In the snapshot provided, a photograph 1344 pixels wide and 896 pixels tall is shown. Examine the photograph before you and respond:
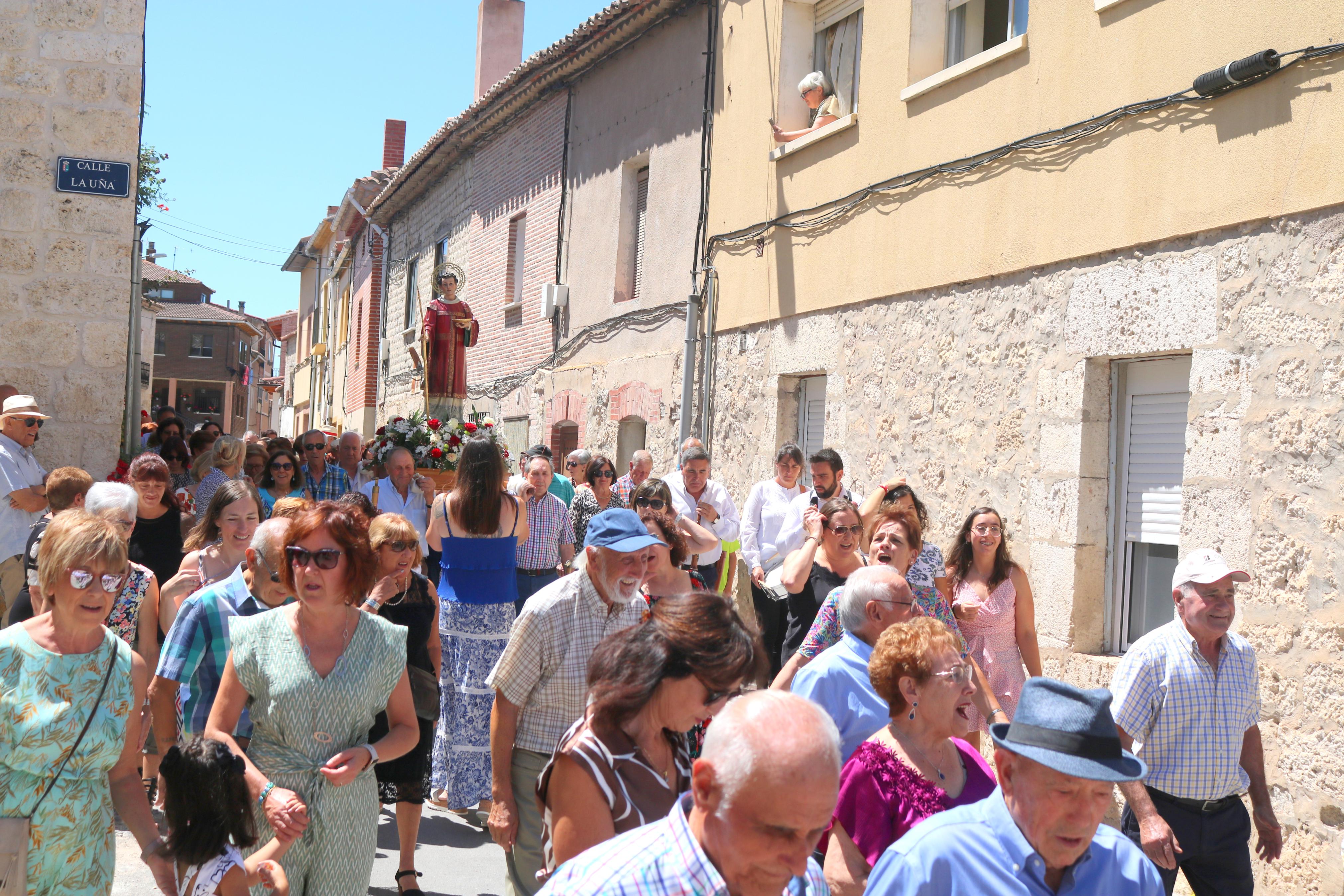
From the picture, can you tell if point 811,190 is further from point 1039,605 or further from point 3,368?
point 3,368

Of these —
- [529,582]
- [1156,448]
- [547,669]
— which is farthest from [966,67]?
[547,669]

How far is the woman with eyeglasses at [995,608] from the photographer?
5.65 meters

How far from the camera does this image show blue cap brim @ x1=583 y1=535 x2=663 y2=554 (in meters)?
3.66

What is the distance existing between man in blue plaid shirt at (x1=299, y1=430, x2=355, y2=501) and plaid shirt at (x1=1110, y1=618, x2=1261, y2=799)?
6890mm

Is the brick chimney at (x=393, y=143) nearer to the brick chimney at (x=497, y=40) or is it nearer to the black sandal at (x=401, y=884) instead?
the brick chimney at (x=497, y=40)

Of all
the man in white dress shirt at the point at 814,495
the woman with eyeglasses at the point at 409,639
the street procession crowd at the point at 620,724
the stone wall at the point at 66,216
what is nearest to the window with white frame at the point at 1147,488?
the street procession crowd at the point at 620,724

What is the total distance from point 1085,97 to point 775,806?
238 inches

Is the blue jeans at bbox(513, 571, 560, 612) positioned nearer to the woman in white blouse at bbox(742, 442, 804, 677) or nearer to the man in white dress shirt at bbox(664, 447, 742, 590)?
the man in white dress shirt at bbox(664, 447, 742, 590)

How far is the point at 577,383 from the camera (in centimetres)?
1424

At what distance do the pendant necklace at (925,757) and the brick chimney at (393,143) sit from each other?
28.3 metres

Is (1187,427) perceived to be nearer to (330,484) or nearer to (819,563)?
(819,563)

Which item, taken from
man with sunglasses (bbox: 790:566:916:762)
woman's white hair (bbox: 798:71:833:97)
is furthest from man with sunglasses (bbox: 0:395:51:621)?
woman's white hair (bbox: 798:71:833:97)

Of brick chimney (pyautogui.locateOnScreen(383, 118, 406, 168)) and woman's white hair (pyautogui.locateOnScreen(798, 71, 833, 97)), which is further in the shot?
brick chimney (pyautogui.locateOnScreen(383, 118, 406, 168))

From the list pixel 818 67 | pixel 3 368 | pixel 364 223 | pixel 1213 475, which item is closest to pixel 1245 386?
pixel 1213 475
